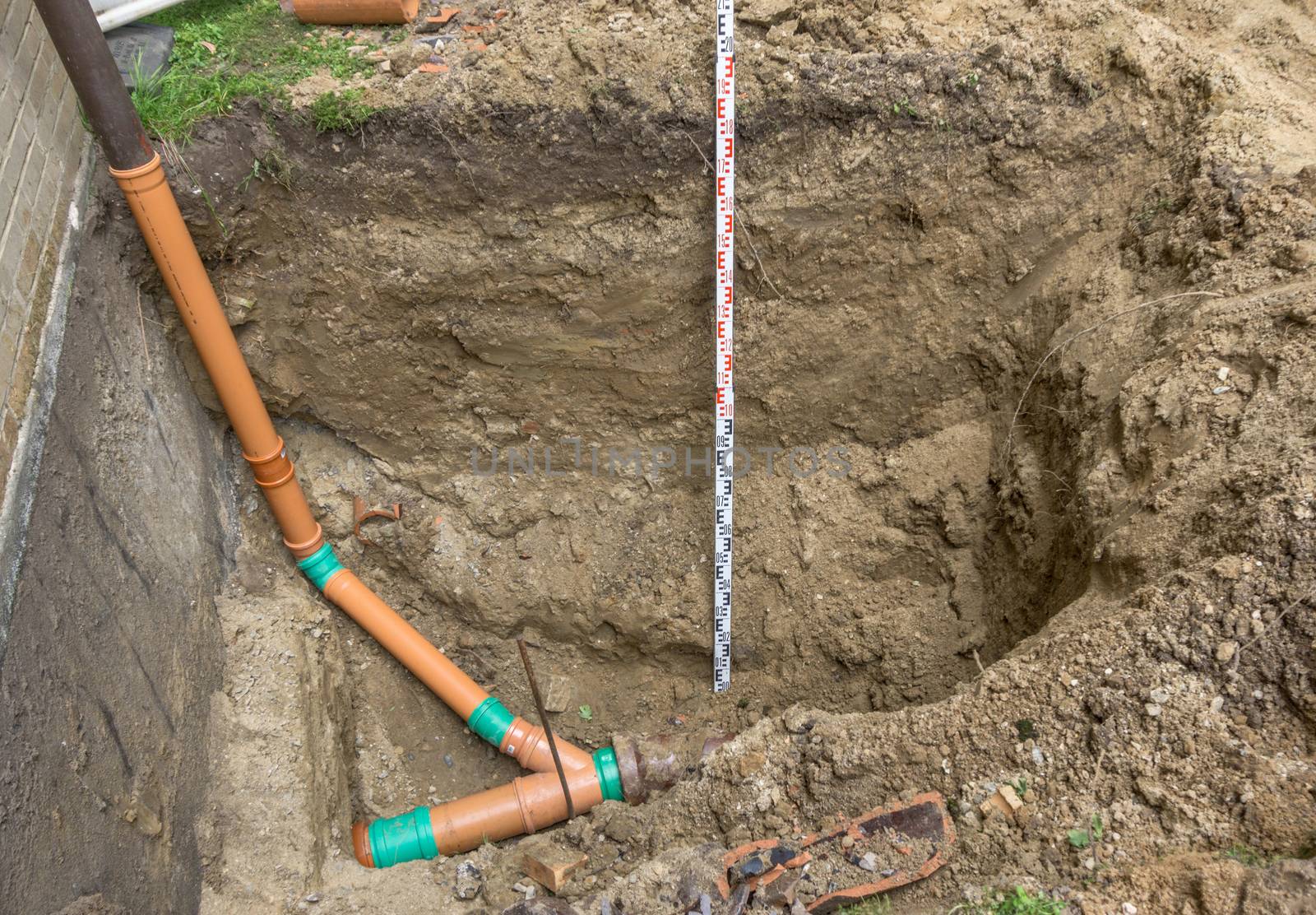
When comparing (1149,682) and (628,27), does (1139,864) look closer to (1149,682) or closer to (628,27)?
(1149,682)

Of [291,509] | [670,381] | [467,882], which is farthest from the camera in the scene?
[670,381]

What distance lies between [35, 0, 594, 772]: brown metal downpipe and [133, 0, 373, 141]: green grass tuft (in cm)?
36

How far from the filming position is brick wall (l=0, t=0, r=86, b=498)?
2.51 m

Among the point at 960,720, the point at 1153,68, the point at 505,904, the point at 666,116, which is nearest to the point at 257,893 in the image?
the point at 505,904

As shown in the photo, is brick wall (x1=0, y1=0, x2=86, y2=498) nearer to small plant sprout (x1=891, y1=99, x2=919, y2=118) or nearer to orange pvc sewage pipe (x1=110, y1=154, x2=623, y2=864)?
orange pvc sewage pipe (x1=110, y1=154, x2=623, y2=864)

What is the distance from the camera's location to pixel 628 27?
3486 millimetres

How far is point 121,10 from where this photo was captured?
341 cm

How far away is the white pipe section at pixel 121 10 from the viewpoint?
340 centimetres

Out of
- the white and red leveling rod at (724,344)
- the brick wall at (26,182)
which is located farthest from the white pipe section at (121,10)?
the white and red leveling rod at (724,344)

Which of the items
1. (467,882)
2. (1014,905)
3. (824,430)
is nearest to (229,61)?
(824,430)

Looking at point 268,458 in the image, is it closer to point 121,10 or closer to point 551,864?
point 121,10

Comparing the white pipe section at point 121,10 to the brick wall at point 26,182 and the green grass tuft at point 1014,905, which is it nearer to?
the brick wall at point 26,182

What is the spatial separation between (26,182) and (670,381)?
8.39 feet

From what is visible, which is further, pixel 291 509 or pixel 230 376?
pixel 291 509
